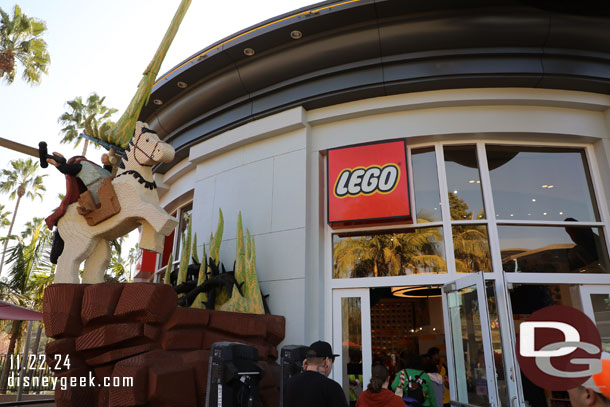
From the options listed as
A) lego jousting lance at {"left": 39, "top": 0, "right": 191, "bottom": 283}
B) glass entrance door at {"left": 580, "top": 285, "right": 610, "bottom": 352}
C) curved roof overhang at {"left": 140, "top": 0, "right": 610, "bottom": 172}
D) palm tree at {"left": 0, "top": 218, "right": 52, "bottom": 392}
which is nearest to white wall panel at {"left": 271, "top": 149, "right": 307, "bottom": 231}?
curved roof overhang at {"left": 140, "top": 0, "right": 610, "bottom": 172}

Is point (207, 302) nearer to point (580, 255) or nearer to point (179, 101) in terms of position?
point (179, 101)

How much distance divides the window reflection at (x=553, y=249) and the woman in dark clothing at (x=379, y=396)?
417 centimetres

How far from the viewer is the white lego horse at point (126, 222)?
5664mm

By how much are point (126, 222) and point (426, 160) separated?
5230 millimetres

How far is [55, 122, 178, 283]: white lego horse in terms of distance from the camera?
18.6ft

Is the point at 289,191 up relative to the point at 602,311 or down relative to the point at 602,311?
up

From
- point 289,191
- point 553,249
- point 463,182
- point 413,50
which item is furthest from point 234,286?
point 553,249

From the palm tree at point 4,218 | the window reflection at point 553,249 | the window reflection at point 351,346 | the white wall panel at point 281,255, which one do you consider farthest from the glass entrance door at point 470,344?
the palm tree at point 4,218

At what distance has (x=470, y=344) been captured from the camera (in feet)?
18.7

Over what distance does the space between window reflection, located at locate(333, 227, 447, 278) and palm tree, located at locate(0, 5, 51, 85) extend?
15831 mm

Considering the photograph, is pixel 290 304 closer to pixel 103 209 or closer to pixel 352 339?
pixel 352 339

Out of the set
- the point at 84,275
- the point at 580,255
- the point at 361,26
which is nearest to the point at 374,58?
the point at 361,26

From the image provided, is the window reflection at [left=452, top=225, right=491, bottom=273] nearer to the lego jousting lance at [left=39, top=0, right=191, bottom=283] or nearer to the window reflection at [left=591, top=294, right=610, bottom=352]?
the window reflection at [left=591, top=294, right=610, bottom=352]

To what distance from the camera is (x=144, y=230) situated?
227 inches
